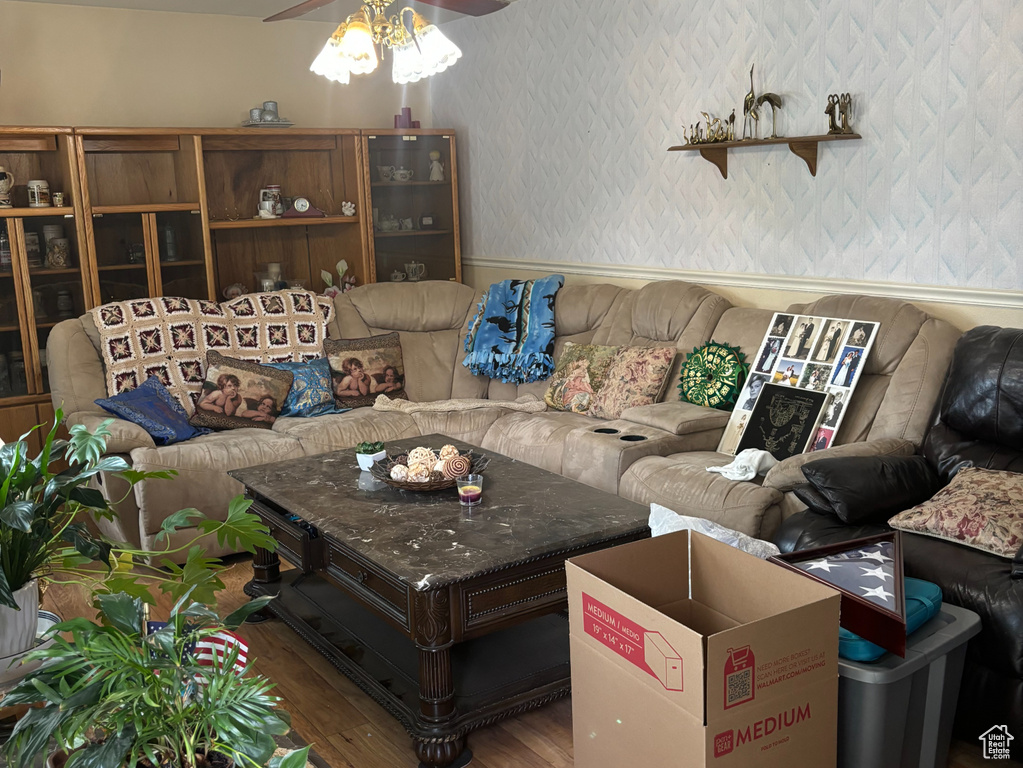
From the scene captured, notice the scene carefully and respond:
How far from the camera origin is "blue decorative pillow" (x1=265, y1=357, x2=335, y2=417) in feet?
15.2

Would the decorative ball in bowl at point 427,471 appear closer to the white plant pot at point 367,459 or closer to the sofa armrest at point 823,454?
the white plant pot at point 367,459

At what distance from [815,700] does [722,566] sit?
0.95 feet

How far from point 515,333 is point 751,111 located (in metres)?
1.67

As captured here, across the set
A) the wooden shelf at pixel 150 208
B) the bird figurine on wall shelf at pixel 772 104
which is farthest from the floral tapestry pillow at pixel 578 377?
the wooden shelf at pixel 150 208

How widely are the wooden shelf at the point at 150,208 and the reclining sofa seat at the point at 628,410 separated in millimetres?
1997

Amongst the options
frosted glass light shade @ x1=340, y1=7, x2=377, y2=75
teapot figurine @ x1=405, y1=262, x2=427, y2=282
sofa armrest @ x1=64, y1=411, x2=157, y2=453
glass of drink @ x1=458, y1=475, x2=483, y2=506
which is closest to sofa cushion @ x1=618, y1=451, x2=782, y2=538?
glass of drink @ x1=458, y1=475, x2=483, y2=506

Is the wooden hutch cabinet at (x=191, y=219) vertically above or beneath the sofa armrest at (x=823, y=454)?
above

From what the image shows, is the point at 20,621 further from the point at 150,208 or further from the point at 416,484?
the point at 150,208

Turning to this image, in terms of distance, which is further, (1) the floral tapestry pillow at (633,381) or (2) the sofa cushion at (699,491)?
(1) the floral tapestry pillow at (633,381)

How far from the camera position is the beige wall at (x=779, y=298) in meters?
3.39

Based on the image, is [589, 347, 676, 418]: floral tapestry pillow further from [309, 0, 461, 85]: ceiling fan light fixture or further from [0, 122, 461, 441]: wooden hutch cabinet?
[0, 122, 461, 441]: wooden hutch cabinet

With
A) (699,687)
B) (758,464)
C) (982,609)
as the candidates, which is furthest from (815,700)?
(758,464)

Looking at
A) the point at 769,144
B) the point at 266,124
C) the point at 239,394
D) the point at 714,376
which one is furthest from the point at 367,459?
the point at 266,124

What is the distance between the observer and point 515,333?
4957 millimetres
